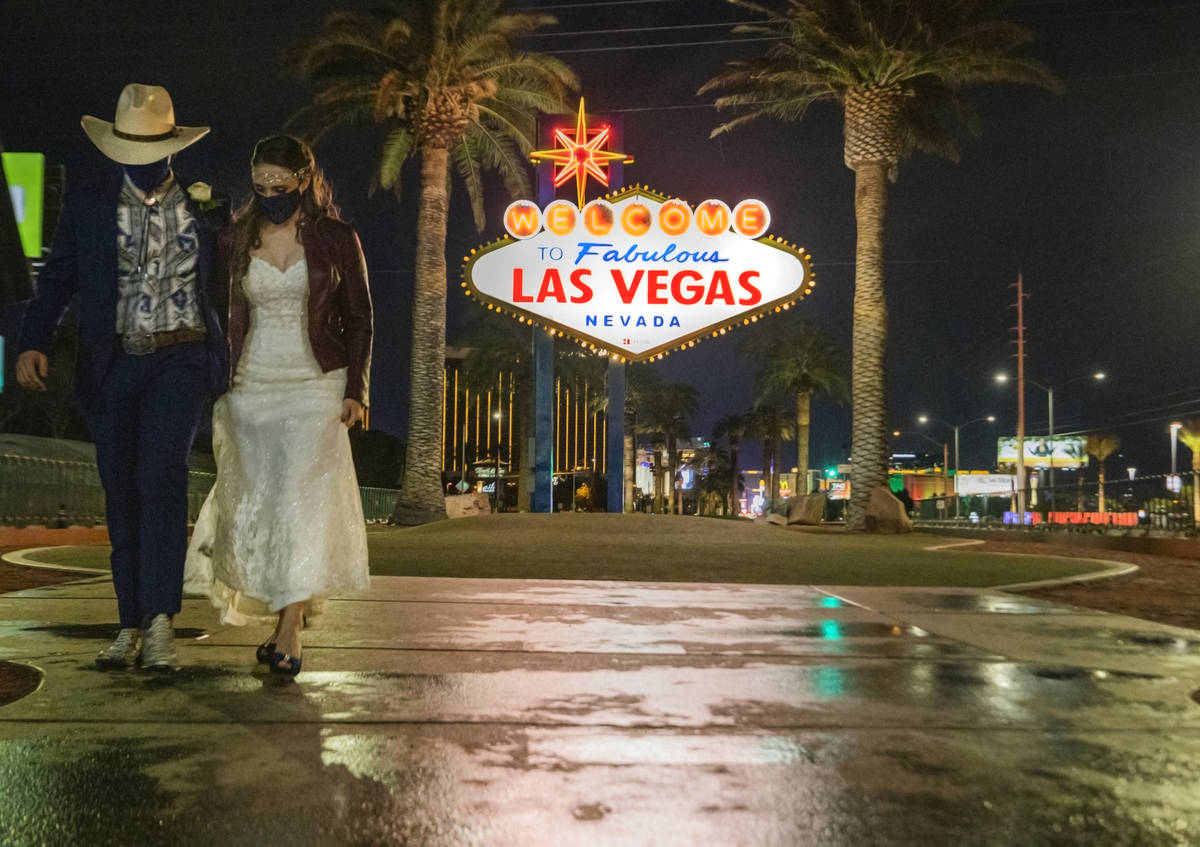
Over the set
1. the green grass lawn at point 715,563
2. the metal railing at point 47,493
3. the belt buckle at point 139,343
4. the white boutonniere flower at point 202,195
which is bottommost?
the green grass lawn at point 715,563

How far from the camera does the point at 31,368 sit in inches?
157

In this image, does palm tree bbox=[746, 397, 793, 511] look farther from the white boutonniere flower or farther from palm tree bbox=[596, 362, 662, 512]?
the white boutonniere flower

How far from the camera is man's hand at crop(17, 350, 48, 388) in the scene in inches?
157

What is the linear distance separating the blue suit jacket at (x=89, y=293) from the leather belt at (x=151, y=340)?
54 millimetres

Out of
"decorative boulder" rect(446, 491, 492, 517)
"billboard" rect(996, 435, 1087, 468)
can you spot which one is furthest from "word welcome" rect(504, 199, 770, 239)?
"billboard" rect(996, 435, 1087, 468)

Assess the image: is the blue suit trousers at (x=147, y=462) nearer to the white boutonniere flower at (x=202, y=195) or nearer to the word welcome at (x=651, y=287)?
the white boutonniere flower at (x=202, y=195)

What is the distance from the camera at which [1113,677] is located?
3.99 meters

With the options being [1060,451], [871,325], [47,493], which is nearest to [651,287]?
[871,325]

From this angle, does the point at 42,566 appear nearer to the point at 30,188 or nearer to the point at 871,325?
the point at 30,188

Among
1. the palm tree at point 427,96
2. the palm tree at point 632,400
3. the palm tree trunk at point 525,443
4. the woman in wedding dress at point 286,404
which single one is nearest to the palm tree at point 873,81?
the palm tree at point 427,96

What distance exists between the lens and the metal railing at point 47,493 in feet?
52.5

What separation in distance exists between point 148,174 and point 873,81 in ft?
71.3

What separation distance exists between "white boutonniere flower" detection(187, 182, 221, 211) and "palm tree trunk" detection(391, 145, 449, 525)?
20.5m

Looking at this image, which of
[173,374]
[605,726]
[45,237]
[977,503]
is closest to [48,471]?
[45,237]
